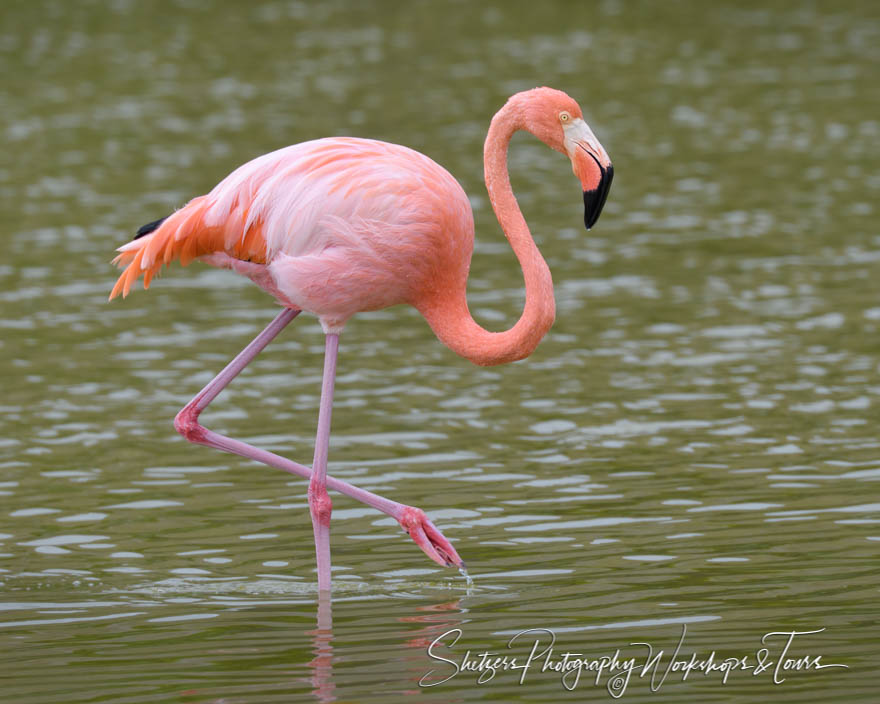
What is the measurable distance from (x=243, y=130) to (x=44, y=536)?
1359 centimetres

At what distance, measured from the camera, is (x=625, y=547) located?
24.8ft

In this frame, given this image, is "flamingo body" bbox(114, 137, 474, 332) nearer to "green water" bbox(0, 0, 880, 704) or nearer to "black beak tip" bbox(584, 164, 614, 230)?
"black beak tip" bbox(584, 164, 614, 230)

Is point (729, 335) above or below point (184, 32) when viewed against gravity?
below

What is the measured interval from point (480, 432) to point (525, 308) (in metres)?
2.75

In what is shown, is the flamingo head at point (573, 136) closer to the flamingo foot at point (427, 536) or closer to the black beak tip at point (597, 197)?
the black beak tip at point (597, 197)

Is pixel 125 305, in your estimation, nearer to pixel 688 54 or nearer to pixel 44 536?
pixel 44 536

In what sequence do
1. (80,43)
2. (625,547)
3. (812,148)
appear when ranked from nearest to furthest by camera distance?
1. (625,547)
2. (812,148)
3. (80,43)

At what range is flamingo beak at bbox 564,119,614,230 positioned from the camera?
6.91 metres

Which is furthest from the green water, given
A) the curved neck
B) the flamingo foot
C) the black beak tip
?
the black beak tip

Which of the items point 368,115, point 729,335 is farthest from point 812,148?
point 729,335

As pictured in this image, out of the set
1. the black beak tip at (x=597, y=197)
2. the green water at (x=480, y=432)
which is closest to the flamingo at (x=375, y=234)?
the black beak tip at (x=597, y=197)

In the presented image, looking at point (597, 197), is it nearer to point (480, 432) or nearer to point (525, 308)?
point (525, 308)

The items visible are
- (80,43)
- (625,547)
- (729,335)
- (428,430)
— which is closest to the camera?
(625,547)

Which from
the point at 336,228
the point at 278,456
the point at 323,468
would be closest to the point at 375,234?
the point at 336,228
